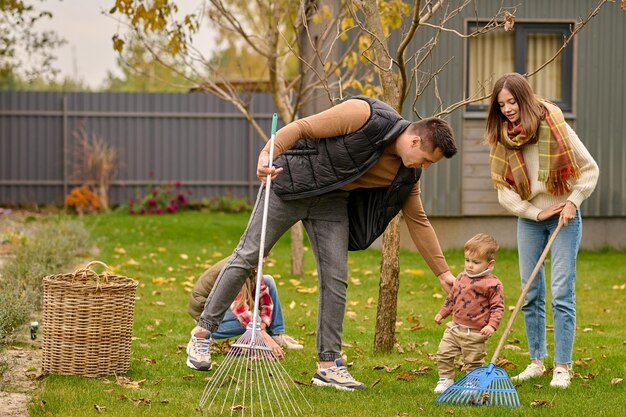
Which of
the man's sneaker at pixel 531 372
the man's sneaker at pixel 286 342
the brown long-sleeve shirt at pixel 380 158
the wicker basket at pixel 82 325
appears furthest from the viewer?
the man's sneaker at pixel 286 342

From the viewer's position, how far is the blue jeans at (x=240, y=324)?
23.3 ft

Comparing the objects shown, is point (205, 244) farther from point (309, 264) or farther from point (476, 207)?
point (476, 207)

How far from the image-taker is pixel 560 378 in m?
6.16

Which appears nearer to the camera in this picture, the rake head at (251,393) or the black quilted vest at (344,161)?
the rake head at (251,393)

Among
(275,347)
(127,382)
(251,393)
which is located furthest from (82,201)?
(251,393)

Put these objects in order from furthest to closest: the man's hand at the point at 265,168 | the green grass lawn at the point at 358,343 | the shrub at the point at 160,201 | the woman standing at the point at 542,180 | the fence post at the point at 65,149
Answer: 1. the fence post at the point at 65,149
2. the shrub at the point at 160,201
3. the woman standing at the point at 542,180
4. the green grass lawn at the point at 358,343
5. the man's hand at the point at 265,168

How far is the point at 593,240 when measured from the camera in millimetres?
14391

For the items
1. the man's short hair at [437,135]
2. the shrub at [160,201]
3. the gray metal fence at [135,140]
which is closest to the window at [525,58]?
the gray metal fence at [135,140]

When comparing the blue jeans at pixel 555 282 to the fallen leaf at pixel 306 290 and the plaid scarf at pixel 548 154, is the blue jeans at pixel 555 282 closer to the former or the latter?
the plaid scarf at pixel 548 154

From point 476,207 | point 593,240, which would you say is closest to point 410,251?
point 476,207

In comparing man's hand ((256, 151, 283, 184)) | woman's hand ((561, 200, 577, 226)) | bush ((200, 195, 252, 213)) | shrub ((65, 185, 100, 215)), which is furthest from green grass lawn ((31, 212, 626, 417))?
bush ((200, 195, 252, 213))

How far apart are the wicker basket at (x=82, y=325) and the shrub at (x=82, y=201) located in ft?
42.7

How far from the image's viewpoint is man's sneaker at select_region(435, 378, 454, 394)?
5.96 m

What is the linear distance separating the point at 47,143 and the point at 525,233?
604 inches
